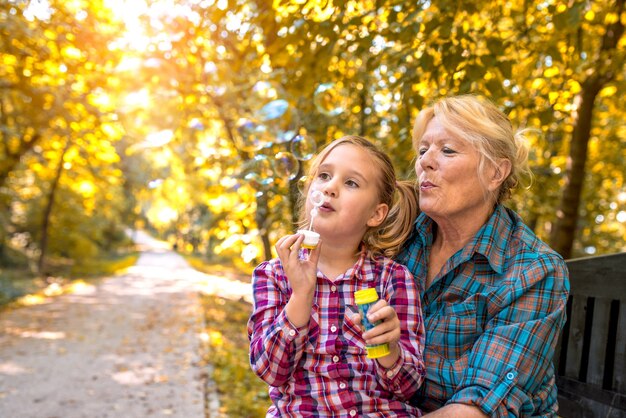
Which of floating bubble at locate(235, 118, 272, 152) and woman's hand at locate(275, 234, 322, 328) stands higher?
floating bubble at locate(235, 118, 272, 152)

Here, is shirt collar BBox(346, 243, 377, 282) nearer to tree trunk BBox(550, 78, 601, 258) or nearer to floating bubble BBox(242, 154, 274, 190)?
floating bubble BBox(242, 154, 274, 190)

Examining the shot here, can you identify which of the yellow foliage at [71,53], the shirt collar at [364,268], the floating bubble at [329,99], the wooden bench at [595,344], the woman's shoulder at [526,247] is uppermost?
the yellow foliage at [71,53]

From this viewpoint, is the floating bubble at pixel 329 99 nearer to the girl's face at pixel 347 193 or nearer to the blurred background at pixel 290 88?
the blurred background at pixel 290 88

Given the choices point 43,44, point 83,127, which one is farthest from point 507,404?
point 83,127

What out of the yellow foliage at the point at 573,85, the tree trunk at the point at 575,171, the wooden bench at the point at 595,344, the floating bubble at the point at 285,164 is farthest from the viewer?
the tree trunk at the point at 575,171

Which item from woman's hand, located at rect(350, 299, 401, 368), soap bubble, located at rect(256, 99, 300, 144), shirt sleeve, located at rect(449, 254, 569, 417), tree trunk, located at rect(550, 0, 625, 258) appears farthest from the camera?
tree trunk, located at rect(550, 0, 625, 258)

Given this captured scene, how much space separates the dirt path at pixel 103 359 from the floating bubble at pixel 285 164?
3003 millimetres

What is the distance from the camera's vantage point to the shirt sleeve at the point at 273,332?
5.91ft

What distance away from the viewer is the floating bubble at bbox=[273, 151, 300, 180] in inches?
134

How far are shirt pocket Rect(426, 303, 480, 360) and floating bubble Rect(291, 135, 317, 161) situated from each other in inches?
64.7

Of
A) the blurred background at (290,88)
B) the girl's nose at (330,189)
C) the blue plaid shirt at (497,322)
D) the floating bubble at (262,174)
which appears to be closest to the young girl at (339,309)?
the girl's nose at (330,189)

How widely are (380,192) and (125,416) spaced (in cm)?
423

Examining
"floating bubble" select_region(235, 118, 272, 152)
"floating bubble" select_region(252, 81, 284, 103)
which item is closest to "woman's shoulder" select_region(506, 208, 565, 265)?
"floating bubble" select_region(235, 118, 272, 152)

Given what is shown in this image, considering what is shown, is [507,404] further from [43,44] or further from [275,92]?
[43,44]
